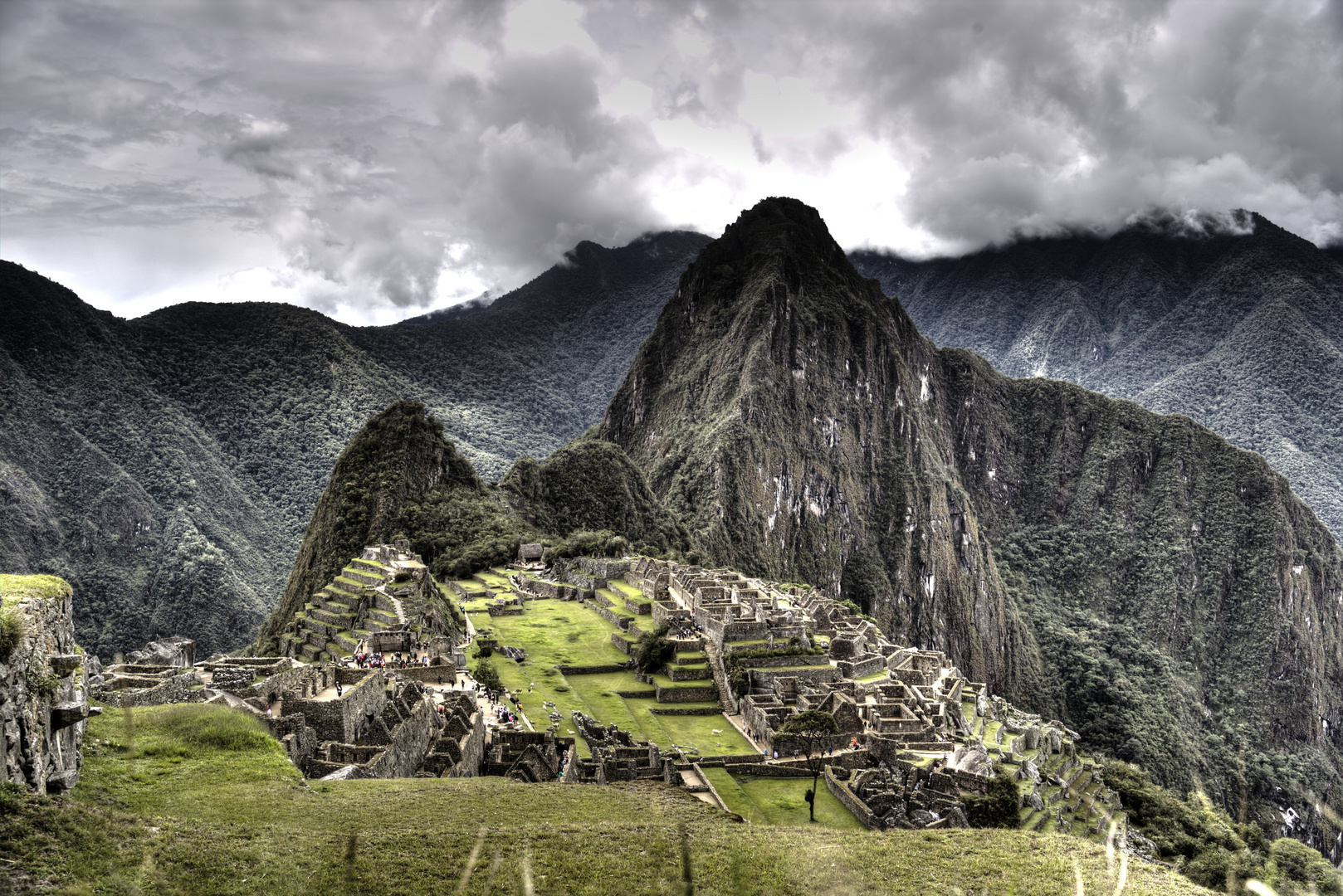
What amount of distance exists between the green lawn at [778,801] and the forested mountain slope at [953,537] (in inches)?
3330

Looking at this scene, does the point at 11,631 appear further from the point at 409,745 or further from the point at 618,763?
the point at 618,763

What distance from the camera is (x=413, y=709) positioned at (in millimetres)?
23328

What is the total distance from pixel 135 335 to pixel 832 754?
180644 millimetres

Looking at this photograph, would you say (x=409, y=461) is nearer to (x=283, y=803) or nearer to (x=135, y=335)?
(x=283, y=803)

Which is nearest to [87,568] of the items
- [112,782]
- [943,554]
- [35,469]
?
[35,469]

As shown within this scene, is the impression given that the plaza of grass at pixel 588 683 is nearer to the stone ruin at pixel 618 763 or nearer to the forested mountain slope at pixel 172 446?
the stone ruin at pixel 618 763

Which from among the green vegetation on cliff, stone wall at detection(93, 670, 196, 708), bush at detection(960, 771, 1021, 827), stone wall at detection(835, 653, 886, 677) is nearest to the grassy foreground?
stone wall at detection(93, 670, 196, 708)

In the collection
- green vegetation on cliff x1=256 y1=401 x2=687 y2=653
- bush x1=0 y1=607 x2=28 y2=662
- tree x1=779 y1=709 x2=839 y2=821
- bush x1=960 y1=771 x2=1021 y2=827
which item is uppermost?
green vegetation on cliff x1=256 y1=401 x2=687 y2=653

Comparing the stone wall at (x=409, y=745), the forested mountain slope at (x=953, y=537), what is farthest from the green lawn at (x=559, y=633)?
the forested mountain slope at (x=953, y=537)

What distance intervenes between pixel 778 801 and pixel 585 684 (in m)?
13.0

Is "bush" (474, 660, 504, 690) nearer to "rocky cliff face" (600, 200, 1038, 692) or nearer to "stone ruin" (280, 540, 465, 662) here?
"stone ruin" (280, 540, 465, 662)

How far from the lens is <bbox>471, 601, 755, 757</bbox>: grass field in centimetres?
3309

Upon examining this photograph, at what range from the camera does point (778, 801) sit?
28.2 meters

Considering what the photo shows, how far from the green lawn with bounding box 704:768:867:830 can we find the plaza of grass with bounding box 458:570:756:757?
71.3 inches
